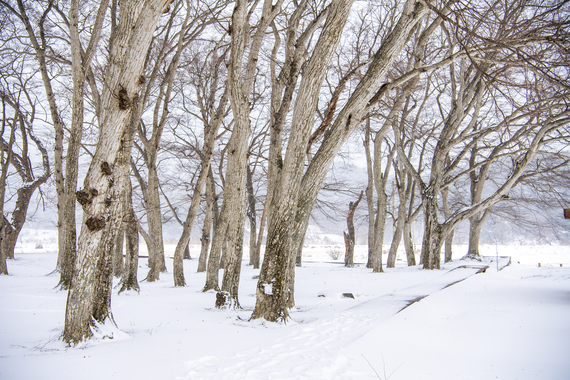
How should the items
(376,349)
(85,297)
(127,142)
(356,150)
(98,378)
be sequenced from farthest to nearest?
(356,150) < (127,142) < (85,297) < (376,349) < (98,378)

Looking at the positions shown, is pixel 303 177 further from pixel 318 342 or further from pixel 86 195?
pixel 86 195

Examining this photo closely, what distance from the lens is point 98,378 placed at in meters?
2.62

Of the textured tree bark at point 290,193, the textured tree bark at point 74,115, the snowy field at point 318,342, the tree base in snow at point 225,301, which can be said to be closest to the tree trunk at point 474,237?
the snowy field at point 318,342

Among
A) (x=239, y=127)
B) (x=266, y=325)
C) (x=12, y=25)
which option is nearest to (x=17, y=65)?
(x=12, y=25)

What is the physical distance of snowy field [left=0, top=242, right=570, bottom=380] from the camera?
108 inches

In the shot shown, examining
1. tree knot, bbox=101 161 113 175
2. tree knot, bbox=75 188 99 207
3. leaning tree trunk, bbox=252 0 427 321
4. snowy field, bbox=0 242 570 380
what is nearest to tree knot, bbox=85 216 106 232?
tree knot, bbox=75 188 99 207

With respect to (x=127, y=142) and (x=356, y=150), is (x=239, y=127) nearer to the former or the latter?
(x=127, y=142)

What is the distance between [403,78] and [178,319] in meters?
Result: 4.82

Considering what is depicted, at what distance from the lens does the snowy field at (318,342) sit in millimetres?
2754

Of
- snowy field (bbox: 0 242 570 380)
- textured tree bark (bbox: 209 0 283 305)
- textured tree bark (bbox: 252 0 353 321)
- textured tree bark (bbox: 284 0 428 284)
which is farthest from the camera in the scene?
textured tree bark (bbox: 209 0 283 305)

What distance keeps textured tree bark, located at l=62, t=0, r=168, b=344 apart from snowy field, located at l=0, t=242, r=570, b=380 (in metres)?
0.40

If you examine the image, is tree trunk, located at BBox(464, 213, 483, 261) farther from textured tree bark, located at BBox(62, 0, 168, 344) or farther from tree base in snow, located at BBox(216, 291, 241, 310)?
textured tree bark, located at BBox(62, 0, 168, 344)

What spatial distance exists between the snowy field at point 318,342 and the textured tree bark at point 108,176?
399 millimetres

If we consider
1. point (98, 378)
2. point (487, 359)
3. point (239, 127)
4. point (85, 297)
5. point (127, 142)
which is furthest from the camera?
point (239, 127)
